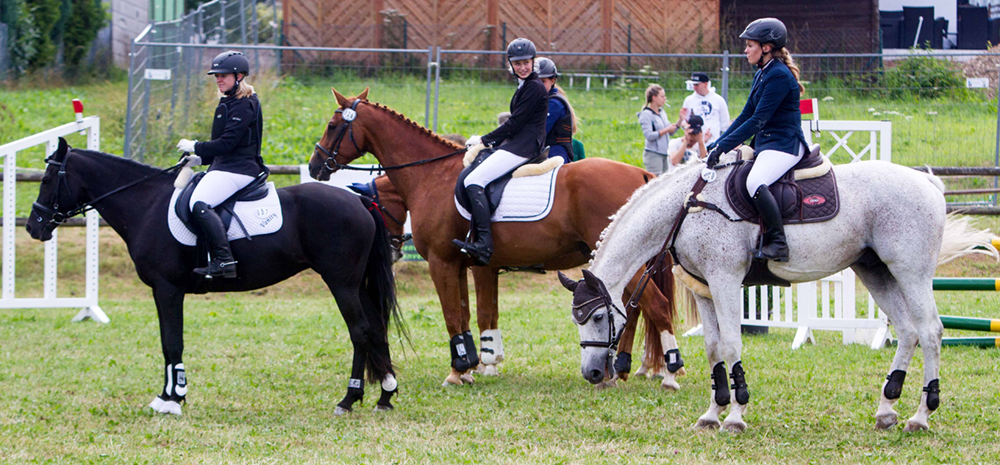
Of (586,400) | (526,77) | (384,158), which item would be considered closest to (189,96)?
(384,158)

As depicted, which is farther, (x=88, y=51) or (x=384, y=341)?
(x=88, y=51)

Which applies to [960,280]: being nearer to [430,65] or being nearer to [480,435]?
[480,435]

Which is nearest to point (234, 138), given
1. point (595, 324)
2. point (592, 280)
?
point (592, 280)

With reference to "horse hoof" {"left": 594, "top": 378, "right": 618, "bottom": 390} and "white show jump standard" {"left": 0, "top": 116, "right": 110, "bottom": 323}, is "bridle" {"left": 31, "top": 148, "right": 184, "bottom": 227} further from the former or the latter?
"horse hoof" {"left": 594, "top": 378, "right": 618, "bottom": 390}

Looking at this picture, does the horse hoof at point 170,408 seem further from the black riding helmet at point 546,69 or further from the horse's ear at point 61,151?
the black riding helmet at point 546,69

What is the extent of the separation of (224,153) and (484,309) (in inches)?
103

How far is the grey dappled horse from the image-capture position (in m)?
5.48

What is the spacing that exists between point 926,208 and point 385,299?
371 centimetres

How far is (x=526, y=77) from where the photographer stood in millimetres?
7266

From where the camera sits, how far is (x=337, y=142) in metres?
7.70

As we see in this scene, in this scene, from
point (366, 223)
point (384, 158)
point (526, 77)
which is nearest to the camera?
point (366, 223)

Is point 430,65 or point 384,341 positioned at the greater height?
point 430,65

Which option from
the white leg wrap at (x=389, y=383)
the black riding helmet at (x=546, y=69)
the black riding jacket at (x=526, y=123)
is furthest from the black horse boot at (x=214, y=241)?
the black riding helmet at (x=546, y=69)

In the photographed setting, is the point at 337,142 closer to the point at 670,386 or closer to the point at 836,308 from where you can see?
the point at 670,386
